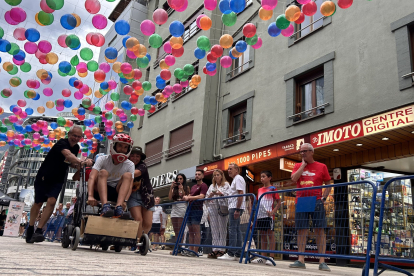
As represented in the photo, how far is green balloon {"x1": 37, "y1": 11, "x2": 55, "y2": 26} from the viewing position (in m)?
7.77

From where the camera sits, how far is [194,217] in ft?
22.7

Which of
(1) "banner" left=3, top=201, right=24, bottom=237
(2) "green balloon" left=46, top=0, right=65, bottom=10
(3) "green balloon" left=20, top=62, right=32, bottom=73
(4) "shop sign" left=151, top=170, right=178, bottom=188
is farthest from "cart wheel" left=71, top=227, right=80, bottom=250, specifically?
(1) "banner" left=3, top=201, right=24, bottom=237

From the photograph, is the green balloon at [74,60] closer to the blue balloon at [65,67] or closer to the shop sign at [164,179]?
the blue balloon at [65,67]

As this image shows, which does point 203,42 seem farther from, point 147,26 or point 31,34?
point 31,34

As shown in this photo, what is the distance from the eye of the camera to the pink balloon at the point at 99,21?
8.69 m

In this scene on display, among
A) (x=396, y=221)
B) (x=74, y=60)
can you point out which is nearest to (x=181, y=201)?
(x=396, y=221)

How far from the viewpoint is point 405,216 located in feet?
12.0

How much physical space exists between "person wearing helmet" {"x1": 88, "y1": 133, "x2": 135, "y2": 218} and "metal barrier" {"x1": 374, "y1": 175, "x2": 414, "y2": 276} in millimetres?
3140

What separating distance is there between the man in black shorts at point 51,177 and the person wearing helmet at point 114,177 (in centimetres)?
55

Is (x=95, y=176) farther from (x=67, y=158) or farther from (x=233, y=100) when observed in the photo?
(x=233, y=100)

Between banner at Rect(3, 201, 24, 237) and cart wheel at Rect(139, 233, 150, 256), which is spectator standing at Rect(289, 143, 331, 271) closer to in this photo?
cart wheel at Rect(139, 233, 150, 256)

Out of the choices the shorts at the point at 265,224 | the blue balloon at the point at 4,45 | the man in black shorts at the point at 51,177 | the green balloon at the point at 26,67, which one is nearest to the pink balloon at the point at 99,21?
the blue balloon at the point at 4,45

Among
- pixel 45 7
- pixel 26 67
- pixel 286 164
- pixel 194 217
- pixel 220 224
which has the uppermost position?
pixel 45 7

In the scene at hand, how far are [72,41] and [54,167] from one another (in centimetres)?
416
